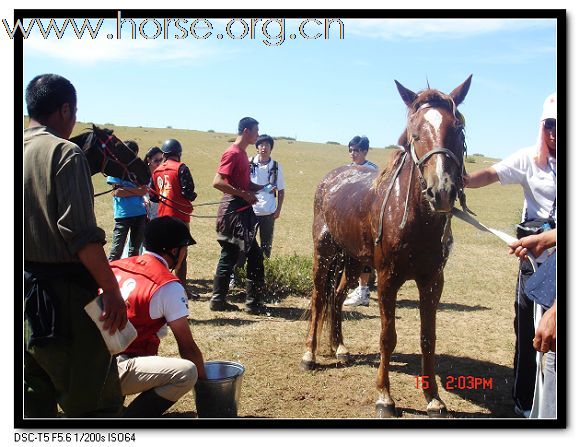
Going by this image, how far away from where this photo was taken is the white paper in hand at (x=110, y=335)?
278 centimetres

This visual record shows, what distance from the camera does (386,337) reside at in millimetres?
4422

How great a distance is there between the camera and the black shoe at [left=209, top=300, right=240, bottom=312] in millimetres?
7238

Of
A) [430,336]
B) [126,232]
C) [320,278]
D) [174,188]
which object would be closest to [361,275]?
[320,278]

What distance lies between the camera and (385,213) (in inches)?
174

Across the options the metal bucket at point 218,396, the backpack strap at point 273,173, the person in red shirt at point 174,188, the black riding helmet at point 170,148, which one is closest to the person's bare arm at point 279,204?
the backpack strap at point 273,173

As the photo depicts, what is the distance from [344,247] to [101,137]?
2.75 meters

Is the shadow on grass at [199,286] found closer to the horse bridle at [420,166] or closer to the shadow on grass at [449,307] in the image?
the shadow on grass at [449,307]

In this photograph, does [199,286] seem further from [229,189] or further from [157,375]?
[157,375]

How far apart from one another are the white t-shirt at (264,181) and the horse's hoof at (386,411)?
429 centimetres

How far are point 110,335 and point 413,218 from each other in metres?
2.41

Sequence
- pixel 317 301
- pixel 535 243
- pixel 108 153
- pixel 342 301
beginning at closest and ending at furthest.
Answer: pixel 535 243
pixel 108 153
pixel 317 301
pixel 342 301

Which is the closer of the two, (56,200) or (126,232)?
(56,200)
